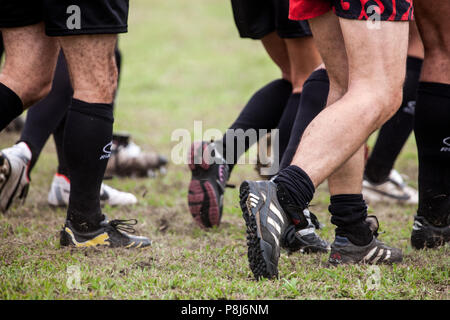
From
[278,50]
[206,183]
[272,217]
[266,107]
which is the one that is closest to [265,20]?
[278,50]

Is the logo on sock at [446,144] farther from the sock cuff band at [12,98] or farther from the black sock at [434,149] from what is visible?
the sock cuff band at [12,98]

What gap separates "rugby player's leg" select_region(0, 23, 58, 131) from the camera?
7.54ft

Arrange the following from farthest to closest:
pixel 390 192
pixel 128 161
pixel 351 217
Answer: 1. pixel 128 161
2. pixel 390 192
3. pixel 351 217

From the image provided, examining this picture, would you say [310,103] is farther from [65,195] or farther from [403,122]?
[65,195]

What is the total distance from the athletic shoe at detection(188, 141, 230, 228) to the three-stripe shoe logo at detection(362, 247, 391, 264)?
0.93m

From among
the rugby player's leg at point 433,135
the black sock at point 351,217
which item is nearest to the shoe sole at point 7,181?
the black sock at point 351,217

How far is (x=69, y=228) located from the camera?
245cm

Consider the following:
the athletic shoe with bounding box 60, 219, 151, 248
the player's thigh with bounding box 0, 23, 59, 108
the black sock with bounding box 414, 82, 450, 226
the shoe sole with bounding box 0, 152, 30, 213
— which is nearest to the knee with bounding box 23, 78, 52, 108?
the player's thigh with bounding box 0, 23, 59, 108

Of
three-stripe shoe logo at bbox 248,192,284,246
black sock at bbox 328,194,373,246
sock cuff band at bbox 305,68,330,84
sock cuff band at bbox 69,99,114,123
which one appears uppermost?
sock cuff band at bbox 305,68,330,84

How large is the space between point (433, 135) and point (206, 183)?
45.7 inches

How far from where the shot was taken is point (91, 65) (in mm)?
2270

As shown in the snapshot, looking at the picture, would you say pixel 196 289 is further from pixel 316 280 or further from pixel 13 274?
pixel 13 274

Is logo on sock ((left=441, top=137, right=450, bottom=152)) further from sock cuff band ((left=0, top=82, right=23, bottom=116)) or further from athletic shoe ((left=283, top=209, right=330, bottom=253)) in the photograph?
sock cuff band ((left=0, top=82, right=23, bottom=116))

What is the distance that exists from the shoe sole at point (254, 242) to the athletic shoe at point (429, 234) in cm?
96
